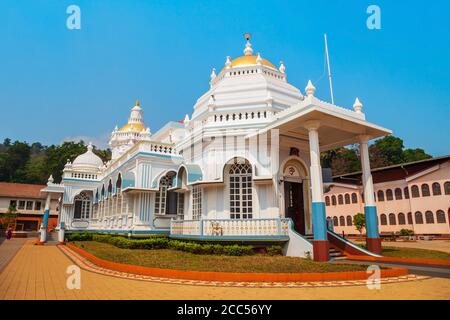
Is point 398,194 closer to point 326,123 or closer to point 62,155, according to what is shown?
point 326,123

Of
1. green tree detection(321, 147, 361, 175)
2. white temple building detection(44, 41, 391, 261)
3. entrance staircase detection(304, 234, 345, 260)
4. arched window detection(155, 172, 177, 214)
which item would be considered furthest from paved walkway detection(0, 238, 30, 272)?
green tree detection(321, 147, 361, 175)

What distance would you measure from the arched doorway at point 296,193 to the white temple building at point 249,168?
0.05m

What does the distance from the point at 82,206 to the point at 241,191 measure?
1998cm

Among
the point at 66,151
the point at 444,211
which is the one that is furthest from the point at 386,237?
the point at 66,151

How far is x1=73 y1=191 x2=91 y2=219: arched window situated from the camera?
2789 centimetres

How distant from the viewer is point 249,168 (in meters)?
14.0

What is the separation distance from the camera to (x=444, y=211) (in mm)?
26484

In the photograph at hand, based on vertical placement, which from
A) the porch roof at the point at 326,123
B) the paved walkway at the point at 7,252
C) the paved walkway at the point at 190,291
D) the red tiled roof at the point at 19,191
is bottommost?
the paved walkway at the point at 7,252

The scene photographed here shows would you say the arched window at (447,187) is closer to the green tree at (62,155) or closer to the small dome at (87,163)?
the small dome at (87,163)

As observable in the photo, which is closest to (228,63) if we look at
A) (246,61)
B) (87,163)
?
(246,61)

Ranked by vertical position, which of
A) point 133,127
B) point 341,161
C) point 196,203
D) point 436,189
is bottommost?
point 196,203

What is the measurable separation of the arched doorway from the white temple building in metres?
0.05

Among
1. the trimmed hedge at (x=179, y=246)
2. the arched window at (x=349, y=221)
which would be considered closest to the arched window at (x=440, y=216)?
the arched window at (x=349, y=221)

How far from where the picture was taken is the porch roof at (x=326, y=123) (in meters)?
11.1
